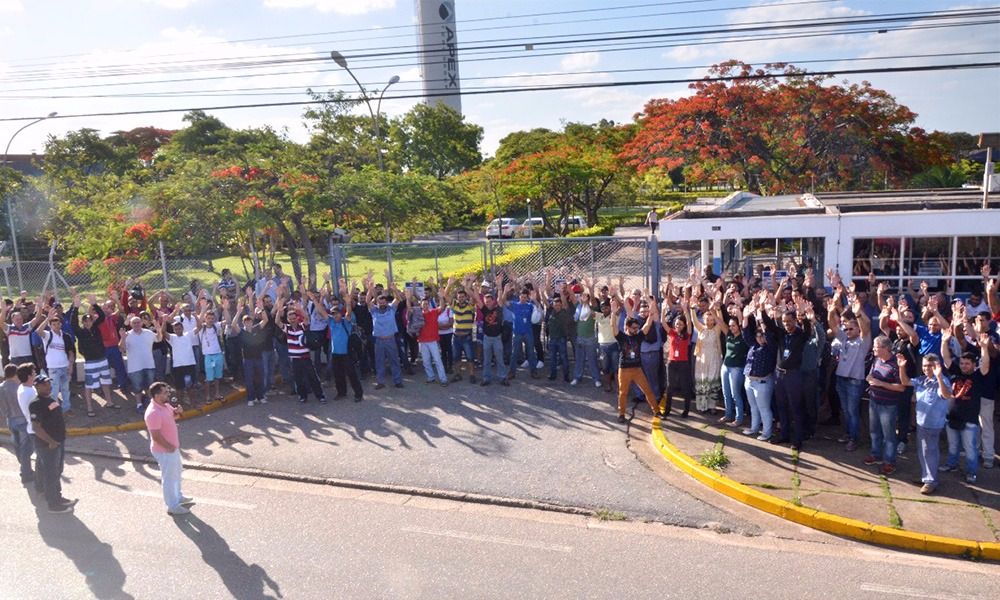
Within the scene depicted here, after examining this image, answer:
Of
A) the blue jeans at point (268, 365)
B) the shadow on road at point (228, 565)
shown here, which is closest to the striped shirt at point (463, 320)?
the blue jeans at point (268, 365)

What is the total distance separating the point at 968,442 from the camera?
748cm

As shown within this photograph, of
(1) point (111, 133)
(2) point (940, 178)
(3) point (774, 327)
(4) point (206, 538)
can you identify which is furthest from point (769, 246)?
(1) point (111, 133)

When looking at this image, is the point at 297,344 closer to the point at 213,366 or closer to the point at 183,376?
the point at 213,366

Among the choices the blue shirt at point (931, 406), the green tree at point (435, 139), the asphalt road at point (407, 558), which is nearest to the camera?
the asphalt road at point (407, 558)

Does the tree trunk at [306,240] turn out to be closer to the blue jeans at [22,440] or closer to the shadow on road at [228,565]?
the blue jeans at [22,440]

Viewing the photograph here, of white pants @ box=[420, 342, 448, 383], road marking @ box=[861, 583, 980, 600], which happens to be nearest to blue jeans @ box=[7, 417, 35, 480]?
white pants @ box=[420, 342, 448, 383]

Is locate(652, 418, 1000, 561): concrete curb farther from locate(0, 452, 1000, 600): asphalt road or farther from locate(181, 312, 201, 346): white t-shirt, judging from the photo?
locate(181, 312, 201, 346): white t-shirt

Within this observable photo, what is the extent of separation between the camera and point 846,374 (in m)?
8.40

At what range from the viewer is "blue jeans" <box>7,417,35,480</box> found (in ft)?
28.4

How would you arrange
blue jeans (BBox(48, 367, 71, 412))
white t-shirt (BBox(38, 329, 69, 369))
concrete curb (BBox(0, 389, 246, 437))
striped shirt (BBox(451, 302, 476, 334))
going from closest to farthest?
concrete curb (BBox(0, 389, 246, 437))
white t-shirt (BBox(38, 329, 69, 369))
blue jeans (BBox(48, 367, 71, 412))
striped shirt (BBox(451, 302, 476, 334))

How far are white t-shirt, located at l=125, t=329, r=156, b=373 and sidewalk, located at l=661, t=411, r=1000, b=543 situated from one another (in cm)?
811

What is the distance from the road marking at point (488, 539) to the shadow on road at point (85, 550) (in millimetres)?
2617

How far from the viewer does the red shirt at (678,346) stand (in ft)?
32.5

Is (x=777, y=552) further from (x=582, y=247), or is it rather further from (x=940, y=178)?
(x=940, y=178)
